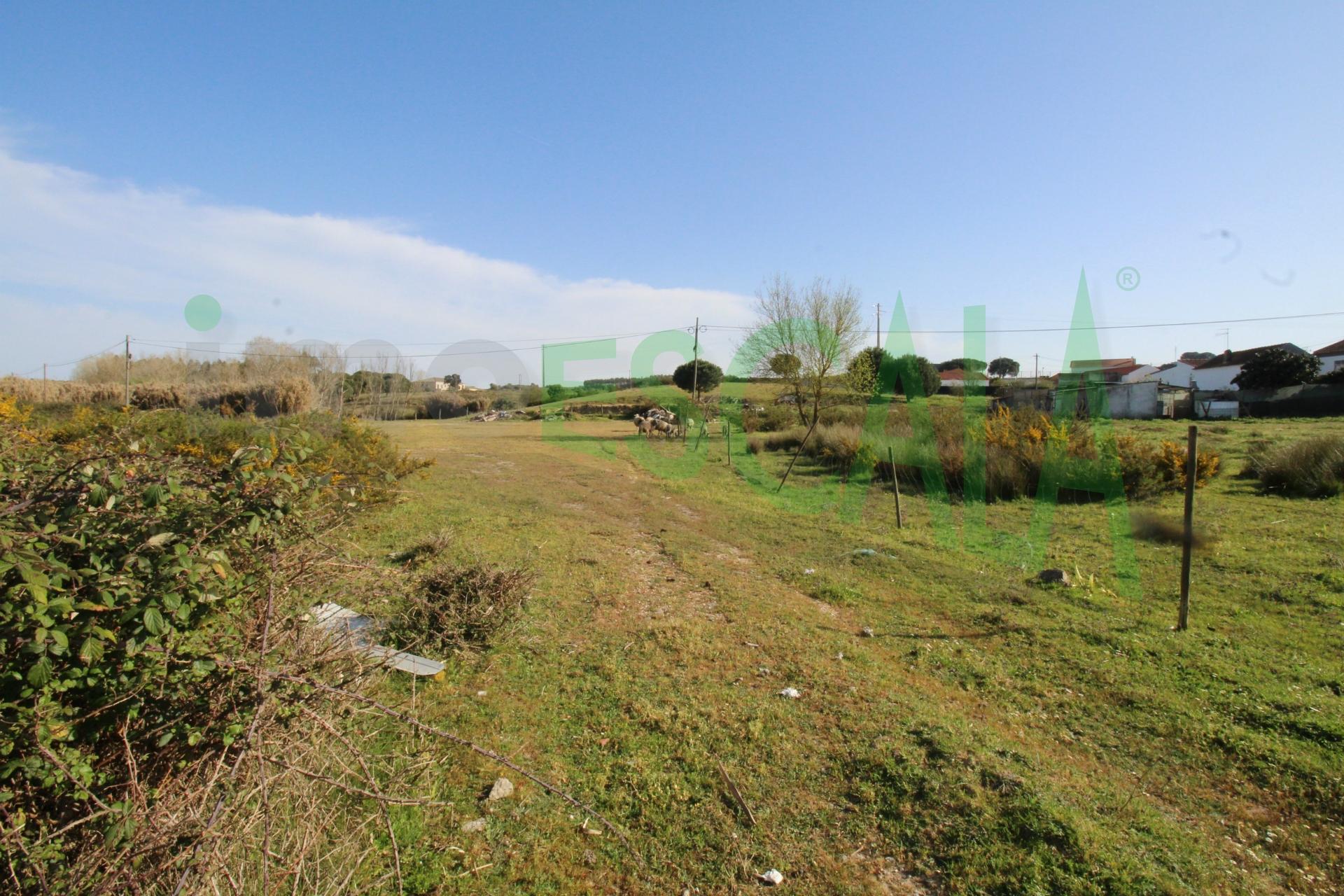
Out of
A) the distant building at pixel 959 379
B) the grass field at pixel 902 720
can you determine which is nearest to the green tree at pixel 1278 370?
the distant building at pixel 959 379

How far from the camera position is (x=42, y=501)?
186 centimetres

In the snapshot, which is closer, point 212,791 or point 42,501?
point 42,501

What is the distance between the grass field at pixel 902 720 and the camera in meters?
2.90

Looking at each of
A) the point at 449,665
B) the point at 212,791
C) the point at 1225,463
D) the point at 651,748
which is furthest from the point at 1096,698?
the point at 1225,463

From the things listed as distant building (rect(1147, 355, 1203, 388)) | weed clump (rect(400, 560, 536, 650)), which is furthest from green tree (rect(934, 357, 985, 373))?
weed clump (rect(400, 560, 536, 650))

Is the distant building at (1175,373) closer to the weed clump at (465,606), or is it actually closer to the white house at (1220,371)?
the white house at (1220,371)

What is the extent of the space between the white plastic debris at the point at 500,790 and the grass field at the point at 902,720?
82 mm

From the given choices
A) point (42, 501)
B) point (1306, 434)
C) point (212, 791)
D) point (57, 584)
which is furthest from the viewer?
point (1306, 434)

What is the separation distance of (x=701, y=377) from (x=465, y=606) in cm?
3489

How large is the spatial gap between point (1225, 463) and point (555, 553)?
15.2 metres

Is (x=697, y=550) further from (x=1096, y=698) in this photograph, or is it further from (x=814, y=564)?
(x=1096, y=698)

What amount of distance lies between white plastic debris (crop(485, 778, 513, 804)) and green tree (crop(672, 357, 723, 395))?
114 feet

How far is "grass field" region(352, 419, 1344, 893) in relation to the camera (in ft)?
9.51

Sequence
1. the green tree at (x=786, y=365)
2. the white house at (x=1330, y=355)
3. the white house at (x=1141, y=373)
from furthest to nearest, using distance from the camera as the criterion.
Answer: the white house at (x=1141, y=373) → the white house at (x=1330, y=355) → the green tree at (x=786, y=365)
